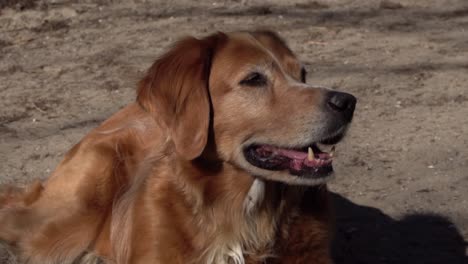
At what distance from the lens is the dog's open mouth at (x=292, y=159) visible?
440cm

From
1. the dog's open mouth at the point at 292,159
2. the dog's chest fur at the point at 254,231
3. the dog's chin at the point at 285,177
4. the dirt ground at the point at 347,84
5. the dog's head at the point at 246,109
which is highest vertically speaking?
the dog's head at the point at 246,109

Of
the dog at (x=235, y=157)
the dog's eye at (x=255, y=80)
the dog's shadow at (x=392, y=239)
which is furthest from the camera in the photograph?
the dog's shadow at (x=392, y=239)

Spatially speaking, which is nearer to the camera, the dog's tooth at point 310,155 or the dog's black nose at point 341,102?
the dog's black nose at point 341,102

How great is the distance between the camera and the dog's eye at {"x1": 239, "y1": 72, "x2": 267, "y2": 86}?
4559 millimetres

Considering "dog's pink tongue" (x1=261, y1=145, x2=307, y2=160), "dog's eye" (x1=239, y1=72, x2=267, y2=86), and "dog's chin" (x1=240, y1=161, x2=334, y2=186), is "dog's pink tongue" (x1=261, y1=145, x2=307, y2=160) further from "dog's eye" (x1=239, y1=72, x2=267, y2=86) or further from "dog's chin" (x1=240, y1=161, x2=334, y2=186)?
"dog's eye" (x1=239, y1=72, x2=267, y2=86)

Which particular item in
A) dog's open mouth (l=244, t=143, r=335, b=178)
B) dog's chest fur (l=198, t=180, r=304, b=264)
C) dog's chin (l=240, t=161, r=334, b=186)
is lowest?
dog's chest fur (l=198, t=180, r=304, b=264)

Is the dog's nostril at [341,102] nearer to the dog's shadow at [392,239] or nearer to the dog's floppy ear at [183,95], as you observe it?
the dog's floppy ear at [183,95]

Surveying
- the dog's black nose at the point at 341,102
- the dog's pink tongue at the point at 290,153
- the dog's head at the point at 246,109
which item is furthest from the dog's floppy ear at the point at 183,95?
the dog's black nose at the point at 341,102

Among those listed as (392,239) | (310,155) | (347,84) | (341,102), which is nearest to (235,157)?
(310,155)

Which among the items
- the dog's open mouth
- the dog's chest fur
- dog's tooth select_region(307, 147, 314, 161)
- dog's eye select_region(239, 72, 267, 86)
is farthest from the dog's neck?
dog's eye select_region(239, 72, 267, 86)

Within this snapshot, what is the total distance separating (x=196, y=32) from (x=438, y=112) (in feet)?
9.00

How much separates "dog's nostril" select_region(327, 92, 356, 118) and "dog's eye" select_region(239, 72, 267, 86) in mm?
363

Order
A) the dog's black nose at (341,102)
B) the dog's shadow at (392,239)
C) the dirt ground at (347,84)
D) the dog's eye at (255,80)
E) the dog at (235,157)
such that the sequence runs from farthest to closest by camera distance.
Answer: the dirt ground at (347,84)
the dog's shadow at (392,239)
the dog's eye at (255,80)
the dog at (235,157)
the dog's black nose at (341,102)

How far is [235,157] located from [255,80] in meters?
0.37
